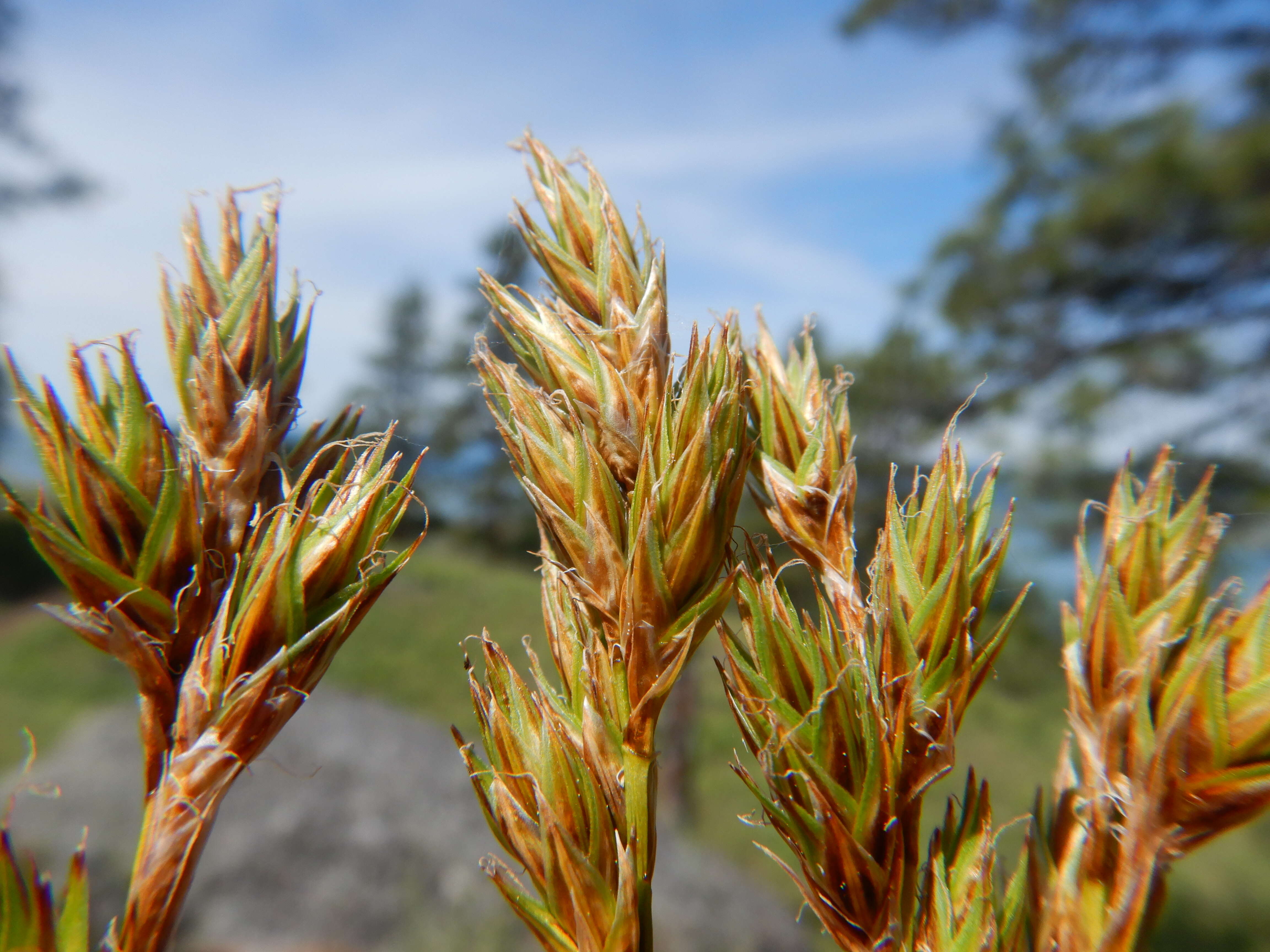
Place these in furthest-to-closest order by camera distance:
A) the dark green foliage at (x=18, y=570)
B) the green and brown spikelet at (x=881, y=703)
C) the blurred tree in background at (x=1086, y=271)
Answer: the dark green foliage at (x=18, y=570)
the blurred tree in background at (x=1086, y=271)
the green and brown spikelet at (x=881, y=703)

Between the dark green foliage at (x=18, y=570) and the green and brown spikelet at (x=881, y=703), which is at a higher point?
the green and brown spikelet at (x=881, y=703)

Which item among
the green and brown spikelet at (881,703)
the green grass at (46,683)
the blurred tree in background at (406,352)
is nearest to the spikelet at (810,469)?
the green and brown spikelet at (881,703)

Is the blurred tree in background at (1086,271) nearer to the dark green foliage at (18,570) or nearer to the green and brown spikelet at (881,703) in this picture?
the green and brown spikelet at (881,703)

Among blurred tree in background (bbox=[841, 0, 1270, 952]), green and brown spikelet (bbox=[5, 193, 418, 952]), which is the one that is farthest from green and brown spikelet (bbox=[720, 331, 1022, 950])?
blurred tree in background (bbox=[841, 0, 1270, 952])

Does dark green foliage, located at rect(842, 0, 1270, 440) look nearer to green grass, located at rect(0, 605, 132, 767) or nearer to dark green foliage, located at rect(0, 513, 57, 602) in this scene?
green grass, located at rect(0, 605, 132, 767)

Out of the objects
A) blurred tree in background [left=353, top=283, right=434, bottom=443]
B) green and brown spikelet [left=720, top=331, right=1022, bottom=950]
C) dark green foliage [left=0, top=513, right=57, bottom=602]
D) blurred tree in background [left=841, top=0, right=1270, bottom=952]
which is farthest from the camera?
blurred tree in background [left=353, top=283, right=434, bottom=443]

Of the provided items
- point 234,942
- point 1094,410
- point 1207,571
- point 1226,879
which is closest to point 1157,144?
point 1094,410
